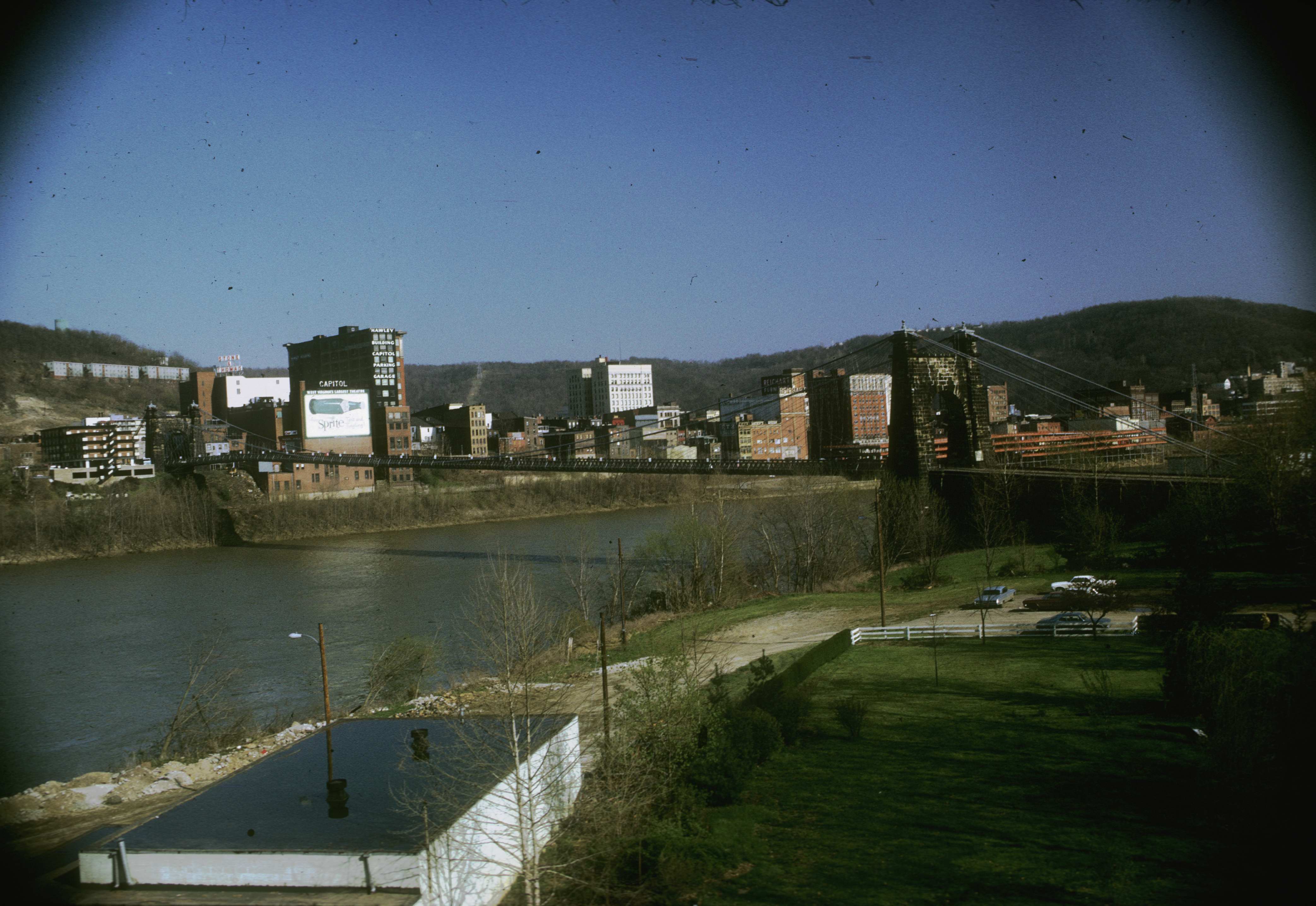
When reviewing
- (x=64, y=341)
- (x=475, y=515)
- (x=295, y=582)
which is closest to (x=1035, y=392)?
(x=475, y=515)

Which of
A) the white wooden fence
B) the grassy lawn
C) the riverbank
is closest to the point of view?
the grassy lawn

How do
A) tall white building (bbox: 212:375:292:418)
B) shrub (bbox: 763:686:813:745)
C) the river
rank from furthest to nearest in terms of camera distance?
tall white building (bbox: 212:375:292:418) < the river < shrub (bbox: 763:686:813:745)

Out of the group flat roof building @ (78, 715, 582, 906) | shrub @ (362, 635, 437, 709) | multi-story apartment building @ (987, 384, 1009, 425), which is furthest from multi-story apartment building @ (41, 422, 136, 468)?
multi-story apartment building @ (987, 384, 1009, 425)

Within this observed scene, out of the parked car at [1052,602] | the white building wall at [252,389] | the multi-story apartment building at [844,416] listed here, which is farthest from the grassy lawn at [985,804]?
the white building wall at [252,389]

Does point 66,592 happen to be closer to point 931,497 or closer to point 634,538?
point 634,538

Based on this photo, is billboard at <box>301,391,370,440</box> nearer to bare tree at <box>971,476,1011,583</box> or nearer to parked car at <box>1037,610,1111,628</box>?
bare tree at <box>971,476,1011,583</box>
